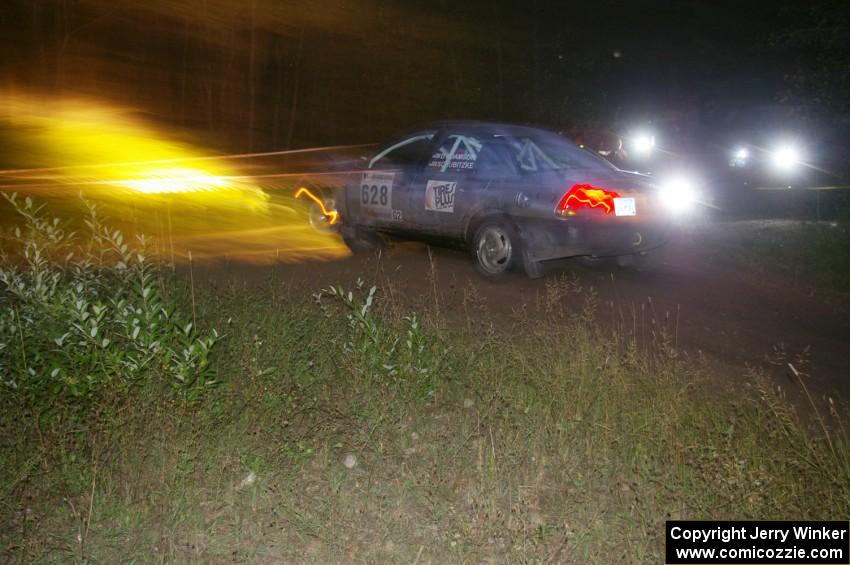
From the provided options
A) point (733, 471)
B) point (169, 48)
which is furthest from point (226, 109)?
point (733, 471)

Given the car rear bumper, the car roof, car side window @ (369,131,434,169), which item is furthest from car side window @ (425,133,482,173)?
the car rear bumper

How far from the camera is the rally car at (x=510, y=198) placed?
832 centimetres

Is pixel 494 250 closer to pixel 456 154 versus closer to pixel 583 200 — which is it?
pixel 583 200

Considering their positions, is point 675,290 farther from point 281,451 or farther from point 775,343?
point 281,451

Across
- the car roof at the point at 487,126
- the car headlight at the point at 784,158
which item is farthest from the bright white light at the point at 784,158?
the car roof at the point at 487,126

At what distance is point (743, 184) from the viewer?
26297 mm

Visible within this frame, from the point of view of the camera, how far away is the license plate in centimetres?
835

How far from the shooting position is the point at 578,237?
8.27 meters

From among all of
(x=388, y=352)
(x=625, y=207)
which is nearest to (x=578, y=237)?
(x=625, y=207)

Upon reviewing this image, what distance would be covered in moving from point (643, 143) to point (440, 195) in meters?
17.1

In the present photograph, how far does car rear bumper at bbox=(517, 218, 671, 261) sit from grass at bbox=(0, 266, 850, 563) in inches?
91.8

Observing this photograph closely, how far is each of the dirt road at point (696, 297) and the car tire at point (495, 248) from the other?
0.15 m

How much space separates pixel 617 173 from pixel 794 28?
30.1 ft

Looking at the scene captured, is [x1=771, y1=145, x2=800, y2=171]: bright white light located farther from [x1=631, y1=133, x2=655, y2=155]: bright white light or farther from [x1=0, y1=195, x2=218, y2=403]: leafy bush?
[x1=0, y1=195, x2=218, y2=403]: leafy bush
